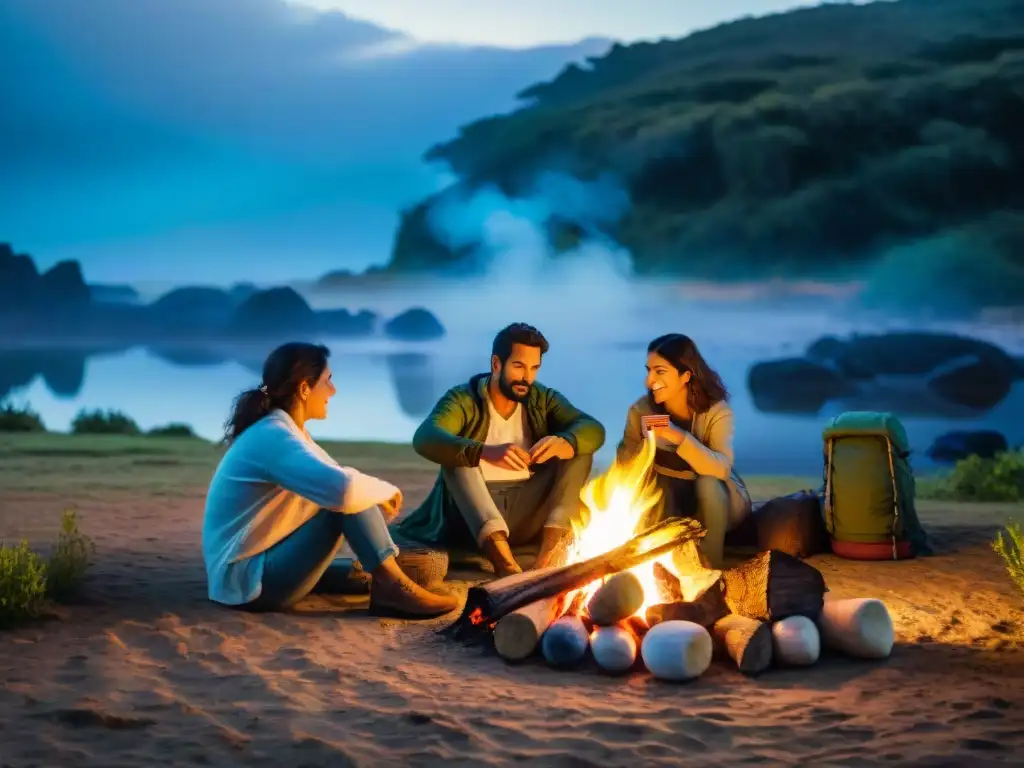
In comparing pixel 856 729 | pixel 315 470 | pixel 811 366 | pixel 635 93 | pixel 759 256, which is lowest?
pixel 856 729

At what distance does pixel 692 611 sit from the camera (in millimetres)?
4055

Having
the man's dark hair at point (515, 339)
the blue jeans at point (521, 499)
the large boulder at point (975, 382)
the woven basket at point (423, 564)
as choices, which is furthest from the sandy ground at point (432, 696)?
the large boulder at point (975, 382)

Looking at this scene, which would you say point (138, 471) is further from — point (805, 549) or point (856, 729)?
point (856, 729)

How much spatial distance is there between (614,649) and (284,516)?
1.49 meters

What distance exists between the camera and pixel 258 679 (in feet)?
12.2

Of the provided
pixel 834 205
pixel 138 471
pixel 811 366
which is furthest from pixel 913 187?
pixel 138 471

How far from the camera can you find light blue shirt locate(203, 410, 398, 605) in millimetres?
4258

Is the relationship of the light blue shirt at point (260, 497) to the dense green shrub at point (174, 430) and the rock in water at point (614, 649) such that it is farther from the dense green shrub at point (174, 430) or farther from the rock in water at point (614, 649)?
the dense green shrub at point (174, 430)

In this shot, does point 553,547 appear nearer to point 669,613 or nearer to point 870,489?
point 669,613

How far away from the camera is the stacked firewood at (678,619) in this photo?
3850mm

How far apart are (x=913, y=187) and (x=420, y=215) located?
11029mm

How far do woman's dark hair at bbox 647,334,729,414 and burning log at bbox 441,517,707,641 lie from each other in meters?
1.15

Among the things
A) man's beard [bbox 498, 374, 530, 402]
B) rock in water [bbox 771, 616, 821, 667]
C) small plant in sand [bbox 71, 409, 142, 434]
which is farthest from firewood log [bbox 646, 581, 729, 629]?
small plant in sand [bbox 71, 409, 142, 434]

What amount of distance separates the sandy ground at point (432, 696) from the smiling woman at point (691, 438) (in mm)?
621
